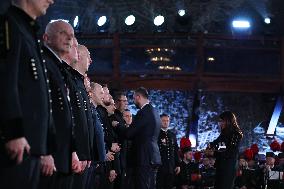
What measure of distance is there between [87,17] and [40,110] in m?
14.7

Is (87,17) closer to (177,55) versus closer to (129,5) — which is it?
(129,5)

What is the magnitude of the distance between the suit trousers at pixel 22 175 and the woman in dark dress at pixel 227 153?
6497 millimetres

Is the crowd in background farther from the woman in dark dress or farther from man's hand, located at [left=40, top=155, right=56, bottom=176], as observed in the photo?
the woman in dark dress

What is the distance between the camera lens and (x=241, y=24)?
16.8 meters

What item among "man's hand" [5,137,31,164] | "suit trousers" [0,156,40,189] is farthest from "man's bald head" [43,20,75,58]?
"man's hand" [5,137,31,164]

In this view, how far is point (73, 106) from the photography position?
4004mm

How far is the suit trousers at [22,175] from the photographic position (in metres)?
2.65

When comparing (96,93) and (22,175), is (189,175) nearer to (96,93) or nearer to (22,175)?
(96,93)

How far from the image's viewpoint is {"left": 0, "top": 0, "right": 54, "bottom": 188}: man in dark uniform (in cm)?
259

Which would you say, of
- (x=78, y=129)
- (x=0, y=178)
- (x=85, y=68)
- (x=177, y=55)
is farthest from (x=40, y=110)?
(x=177, y=55)

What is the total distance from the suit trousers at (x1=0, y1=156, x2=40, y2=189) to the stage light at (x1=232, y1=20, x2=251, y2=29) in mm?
14481

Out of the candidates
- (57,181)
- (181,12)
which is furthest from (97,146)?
(181,12)

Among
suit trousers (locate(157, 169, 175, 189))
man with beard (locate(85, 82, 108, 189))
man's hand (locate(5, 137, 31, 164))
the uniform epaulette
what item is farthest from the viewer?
suit trousers (locate(157, 169, 175, 189))

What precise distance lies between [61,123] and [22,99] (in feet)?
2.33
